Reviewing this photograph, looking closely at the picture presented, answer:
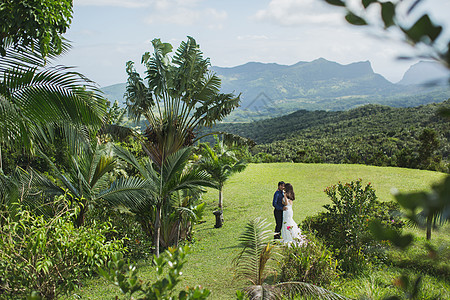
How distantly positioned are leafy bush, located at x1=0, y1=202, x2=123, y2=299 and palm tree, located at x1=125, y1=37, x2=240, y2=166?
5859 millimetres

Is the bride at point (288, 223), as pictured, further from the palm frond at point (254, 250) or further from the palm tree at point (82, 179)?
the palm tree at point (82, 179)

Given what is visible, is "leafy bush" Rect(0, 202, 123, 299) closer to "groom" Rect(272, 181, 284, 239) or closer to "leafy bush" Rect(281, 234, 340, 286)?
"leafy bush" Rect(281, 234, 340, 286)

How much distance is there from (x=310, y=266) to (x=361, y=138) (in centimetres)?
2552

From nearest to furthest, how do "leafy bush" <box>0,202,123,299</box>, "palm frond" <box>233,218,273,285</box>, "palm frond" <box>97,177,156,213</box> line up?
"leafy bush" <box>0,202,123,299</box> → "palm frond" <box>233,218,273,285</box> → "palm frond" <box>97,177,156,213</box>

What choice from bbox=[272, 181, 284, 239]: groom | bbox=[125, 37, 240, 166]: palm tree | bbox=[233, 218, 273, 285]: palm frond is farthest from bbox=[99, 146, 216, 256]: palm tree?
bbox=[125, 37, 240, 166]: palm tree

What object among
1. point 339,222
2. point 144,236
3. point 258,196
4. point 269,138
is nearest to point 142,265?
point 144,236

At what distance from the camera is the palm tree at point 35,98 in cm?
525

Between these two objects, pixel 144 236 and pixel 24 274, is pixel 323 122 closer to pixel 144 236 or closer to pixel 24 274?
pixel 144 236

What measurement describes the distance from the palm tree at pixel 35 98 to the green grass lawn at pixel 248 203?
2905 mm

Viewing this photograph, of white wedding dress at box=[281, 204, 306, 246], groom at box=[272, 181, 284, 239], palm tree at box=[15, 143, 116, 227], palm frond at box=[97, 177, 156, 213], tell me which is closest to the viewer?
palm tree at box=[15, 143, 116, 227]

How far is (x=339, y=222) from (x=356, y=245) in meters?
0.73

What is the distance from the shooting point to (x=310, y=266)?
19.6 ft

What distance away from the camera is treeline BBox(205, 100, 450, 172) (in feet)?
64.2

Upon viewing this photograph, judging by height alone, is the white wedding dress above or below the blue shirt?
below
